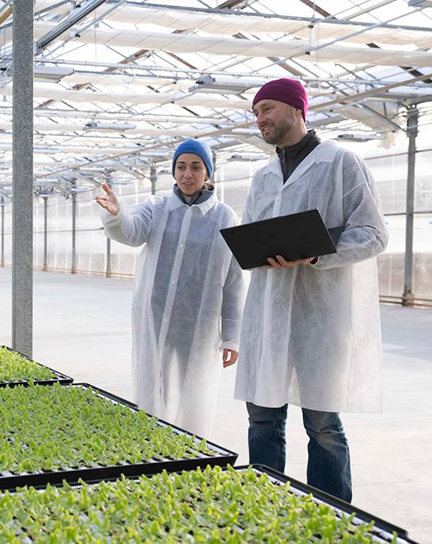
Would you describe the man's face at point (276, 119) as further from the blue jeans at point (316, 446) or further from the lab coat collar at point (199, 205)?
the blue jeans at point (316, 446)

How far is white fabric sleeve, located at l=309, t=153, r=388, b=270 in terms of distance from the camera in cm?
308

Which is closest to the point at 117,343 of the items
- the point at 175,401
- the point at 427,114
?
the point at 175,401

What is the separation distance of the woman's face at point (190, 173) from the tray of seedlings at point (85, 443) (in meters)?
1.33

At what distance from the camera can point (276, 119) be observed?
128 inches

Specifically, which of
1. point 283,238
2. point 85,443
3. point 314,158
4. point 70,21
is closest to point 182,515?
point 85,443

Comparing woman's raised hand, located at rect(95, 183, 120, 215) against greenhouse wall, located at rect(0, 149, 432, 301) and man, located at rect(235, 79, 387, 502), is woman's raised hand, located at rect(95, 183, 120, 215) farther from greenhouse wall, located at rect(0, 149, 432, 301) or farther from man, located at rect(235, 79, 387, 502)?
greenhouse wall, located at rect(0, 149, 432, 301)

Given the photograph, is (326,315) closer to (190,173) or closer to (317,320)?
(317,320)

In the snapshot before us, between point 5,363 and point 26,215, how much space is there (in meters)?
1.55

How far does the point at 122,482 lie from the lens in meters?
2.18

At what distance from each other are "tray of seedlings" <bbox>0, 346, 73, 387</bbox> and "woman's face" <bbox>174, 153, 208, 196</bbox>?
1.12m

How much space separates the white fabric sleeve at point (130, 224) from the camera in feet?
12.6

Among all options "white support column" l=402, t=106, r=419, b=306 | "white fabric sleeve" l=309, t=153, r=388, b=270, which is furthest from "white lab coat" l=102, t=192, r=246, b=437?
"white support column" l=402, t=106, r=419, b=306

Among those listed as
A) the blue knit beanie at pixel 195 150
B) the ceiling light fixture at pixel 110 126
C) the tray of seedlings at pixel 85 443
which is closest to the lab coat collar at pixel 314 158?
the blue knit beanie at pixel 195 150

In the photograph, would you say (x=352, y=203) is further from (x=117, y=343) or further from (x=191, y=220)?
(x=117, y=343)
